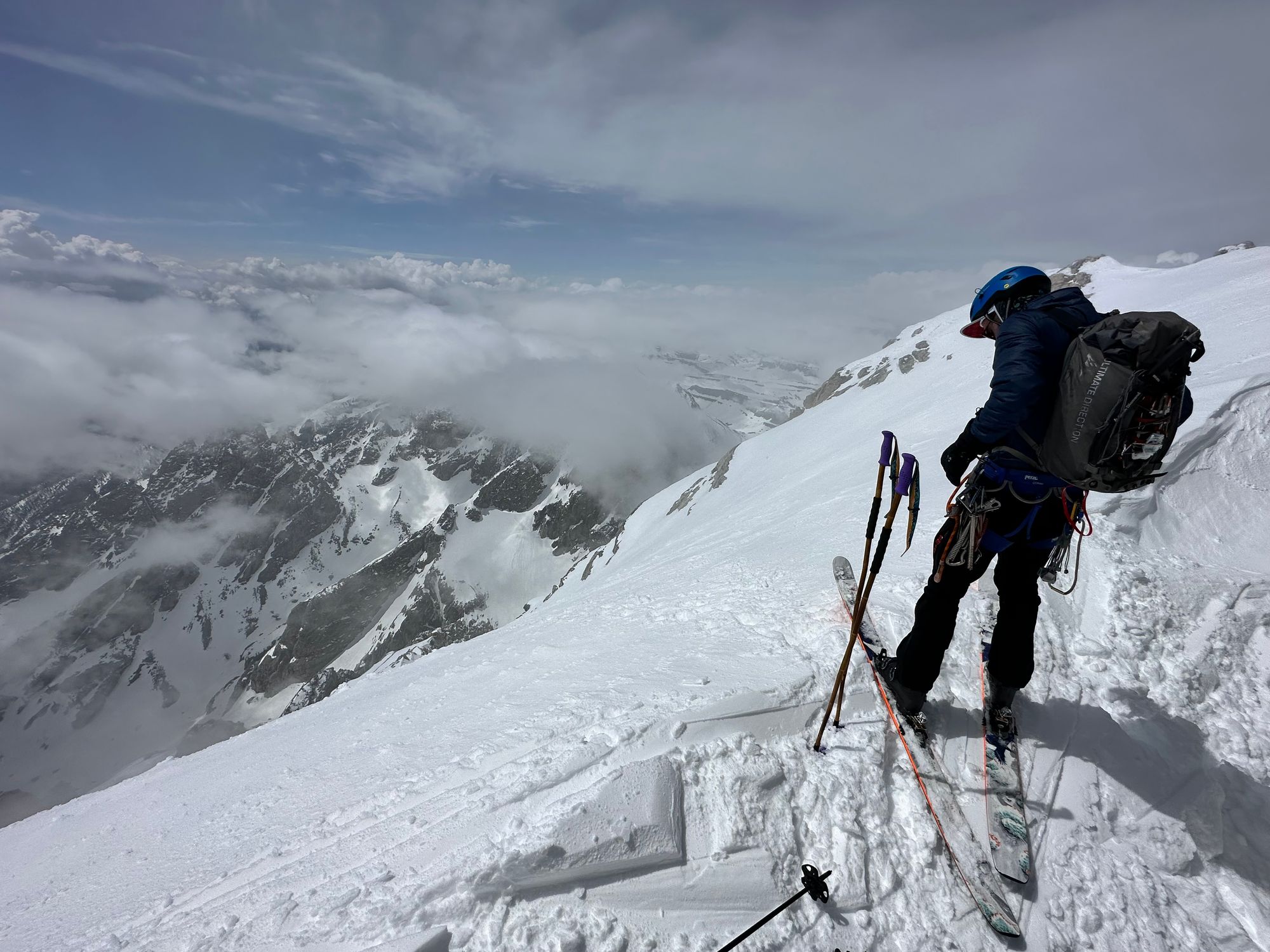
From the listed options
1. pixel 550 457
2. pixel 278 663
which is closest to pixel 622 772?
pixel 278 663

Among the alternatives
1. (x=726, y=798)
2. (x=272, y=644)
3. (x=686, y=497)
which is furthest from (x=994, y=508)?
(x=272, y=644)

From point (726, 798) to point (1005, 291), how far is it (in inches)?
164

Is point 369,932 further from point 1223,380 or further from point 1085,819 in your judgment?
point 1223,380

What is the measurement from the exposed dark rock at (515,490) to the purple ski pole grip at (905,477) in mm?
172893

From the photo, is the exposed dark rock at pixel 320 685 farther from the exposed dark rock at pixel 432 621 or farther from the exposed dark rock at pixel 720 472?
the exposed dark rock at pixel 720 472

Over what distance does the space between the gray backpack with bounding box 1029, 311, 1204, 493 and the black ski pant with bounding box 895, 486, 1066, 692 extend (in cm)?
70

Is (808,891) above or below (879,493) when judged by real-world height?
below

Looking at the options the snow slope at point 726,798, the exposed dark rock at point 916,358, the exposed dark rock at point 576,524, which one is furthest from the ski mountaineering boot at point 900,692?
the exposed dark rock at point 576,524

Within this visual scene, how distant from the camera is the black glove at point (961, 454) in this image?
3.91 metres

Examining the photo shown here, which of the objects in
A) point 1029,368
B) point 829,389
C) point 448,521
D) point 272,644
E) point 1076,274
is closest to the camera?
point 1029,368

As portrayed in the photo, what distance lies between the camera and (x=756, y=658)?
5.40 m

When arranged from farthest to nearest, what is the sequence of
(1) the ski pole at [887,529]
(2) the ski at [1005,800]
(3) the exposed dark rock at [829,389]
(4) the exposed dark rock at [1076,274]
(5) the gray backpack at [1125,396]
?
(3) the exposed dark rock at [829,389]
(4) the exposed dark rock at [1076,274]
(1) the ski pole at [887,529]
(2) the ski at [1005,800]
(5) the gray backpack at [1125,396]

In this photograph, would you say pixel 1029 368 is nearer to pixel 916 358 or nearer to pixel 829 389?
pixel 916 358

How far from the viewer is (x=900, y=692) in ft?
14.3
